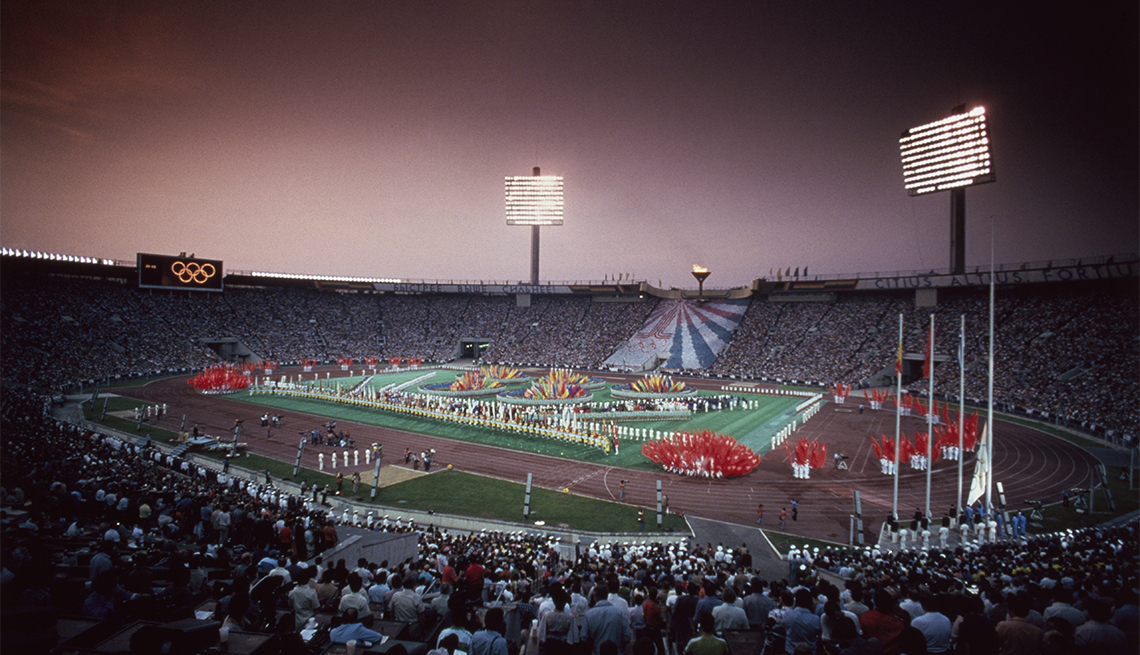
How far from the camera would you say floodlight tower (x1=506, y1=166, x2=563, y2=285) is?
242ft

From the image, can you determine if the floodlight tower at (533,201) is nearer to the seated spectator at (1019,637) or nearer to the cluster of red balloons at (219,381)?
the cluster of red balloons at (219,381)

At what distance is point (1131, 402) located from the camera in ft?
108

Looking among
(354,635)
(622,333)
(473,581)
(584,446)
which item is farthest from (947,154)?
(354,635)

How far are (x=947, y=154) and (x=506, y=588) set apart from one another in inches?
2088

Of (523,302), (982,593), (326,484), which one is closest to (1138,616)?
(982,593)

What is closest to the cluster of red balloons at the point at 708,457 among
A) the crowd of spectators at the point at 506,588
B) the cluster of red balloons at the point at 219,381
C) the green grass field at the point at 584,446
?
the green grass field at the point at 584,446

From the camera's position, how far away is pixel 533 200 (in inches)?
2923

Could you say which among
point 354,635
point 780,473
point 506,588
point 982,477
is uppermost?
point 354,635

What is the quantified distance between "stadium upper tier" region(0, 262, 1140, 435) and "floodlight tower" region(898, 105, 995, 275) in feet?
36.0

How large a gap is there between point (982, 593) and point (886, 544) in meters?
8.39

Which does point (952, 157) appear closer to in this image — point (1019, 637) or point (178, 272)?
point (1019, 637)

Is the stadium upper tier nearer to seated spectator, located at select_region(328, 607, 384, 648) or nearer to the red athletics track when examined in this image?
the red athletics track

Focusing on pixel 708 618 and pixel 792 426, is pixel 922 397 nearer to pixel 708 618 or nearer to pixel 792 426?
pixel 792 426

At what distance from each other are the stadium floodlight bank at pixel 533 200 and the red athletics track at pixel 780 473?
149ft
